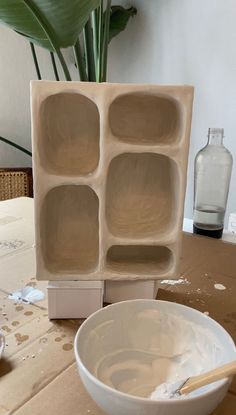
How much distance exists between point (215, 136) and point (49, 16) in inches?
21.8

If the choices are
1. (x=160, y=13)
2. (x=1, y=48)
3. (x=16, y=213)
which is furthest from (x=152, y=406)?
(x=1, y=48)

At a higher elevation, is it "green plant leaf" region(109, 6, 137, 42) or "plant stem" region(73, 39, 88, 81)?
"green plant leaf" region(109, 6, 137, 42)

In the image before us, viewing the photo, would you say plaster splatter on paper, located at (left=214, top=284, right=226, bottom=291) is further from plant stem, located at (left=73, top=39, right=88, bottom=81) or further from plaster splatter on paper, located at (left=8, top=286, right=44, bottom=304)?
plant stem, located at (left=73, top=39, right=88, bottom=81)

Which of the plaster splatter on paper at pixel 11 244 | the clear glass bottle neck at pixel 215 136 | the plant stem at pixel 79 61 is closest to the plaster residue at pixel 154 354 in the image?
the plaster splatter on paper at pixel 11 244

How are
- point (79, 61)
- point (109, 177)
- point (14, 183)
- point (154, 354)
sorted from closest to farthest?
1. point (154, 354)
2. point (109, 177)
3. point (79, 61)
4. point (14, 183)

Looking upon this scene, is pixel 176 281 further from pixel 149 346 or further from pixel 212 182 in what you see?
pixel 212 182

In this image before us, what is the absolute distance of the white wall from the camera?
5.18 ft

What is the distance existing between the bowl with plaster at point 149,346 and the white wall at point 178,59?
129 cm

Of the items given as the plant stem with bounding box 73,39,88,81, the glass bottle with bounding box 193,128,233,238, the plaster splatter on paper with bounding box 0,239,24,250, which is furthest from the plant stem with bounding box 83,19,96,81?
the plaster splatter on paper with bounding box 0,239,24,250

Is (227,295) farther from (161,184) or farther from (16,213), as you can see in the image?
(16,213)

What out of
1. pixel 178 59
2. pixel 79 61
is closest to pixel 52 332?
pixel 79 61

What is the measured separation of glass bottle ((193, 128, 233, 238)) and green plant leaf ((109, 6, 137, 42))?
3.17ft

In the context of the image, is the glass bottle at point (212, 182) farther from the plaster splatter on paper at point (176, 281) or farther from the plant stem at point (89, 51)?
the plant stem at point (89, 51)

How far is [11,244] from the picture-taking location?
0.89 meters
